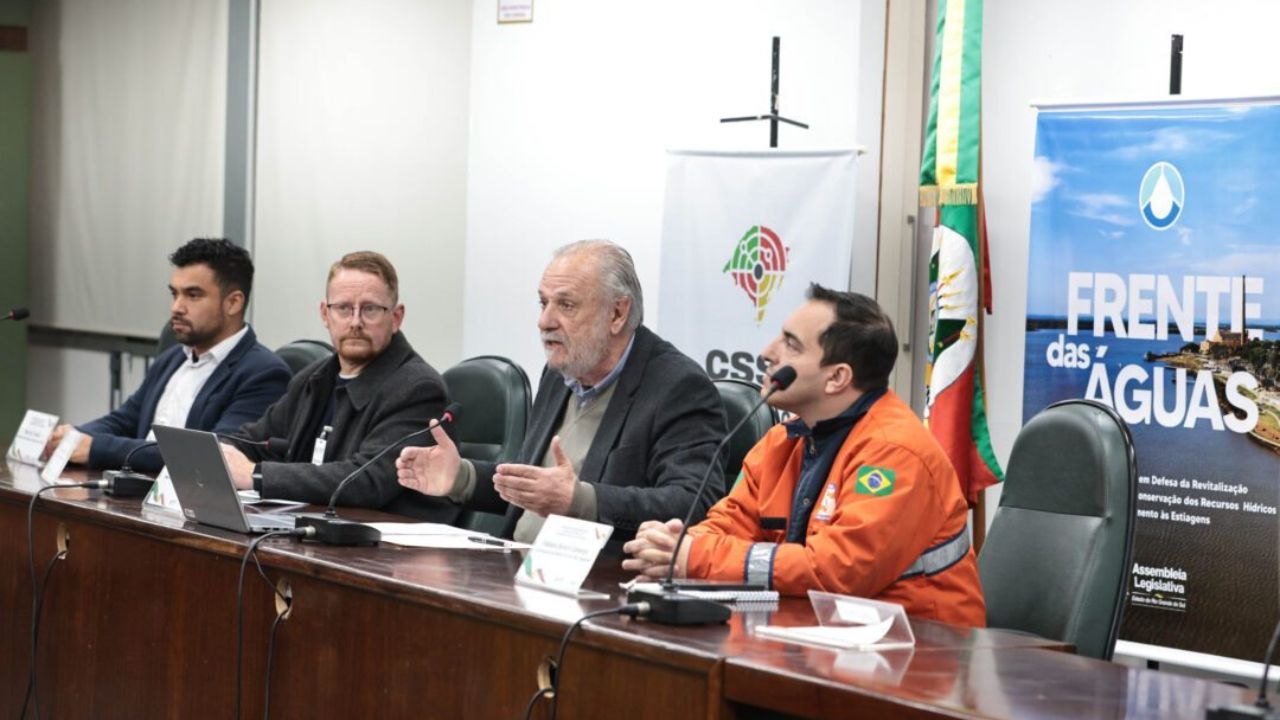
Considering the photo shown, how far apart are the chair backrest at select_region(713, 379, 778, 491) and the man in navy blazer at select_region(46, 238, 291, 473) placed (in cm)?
156

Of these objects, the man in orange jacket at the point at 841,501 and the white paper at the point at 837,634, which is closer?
the white paper at the point at 837,634

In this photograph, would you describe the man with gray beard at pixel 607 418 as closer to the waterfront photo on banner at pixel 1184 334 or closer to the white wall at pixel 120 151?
the waterfront photo on banner at pixel 1184 334

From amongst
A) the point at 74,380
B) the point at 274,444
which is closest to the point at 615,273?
the point at 274,444

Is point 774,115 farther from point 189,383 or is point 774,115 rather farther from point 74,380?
point 74,380

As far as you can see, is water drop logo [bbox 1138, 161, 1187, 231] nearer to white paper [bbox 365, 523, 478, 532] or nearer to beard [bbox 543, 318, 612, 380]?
beard [bbox 543, 318, 612, 380]

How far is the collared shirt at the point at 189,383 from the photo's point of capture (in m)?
4.34

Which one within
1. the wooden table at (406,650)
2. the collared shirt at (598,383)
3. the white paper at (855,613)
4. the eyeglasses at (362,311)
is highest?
the eyeglasses at (362,311)

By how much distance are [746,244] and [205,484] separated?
84.8 inches

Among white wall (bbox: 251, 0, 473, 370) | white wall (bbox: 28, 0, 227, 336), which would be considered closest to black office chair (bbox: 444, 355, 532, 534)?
white wall (bbox: 251, 0, 473, 370)

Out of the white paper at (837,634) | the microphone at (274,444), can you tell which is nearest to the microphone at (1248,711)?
the white paper at (837,634)

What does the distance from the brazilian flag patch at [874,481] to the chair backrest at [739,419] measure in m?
0.86

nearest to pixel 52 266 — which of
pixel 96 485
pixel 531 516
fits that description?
pixel 96 485

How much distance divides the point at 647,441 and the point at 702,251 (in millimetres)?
1641

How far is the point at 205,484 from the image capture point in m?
2.82
